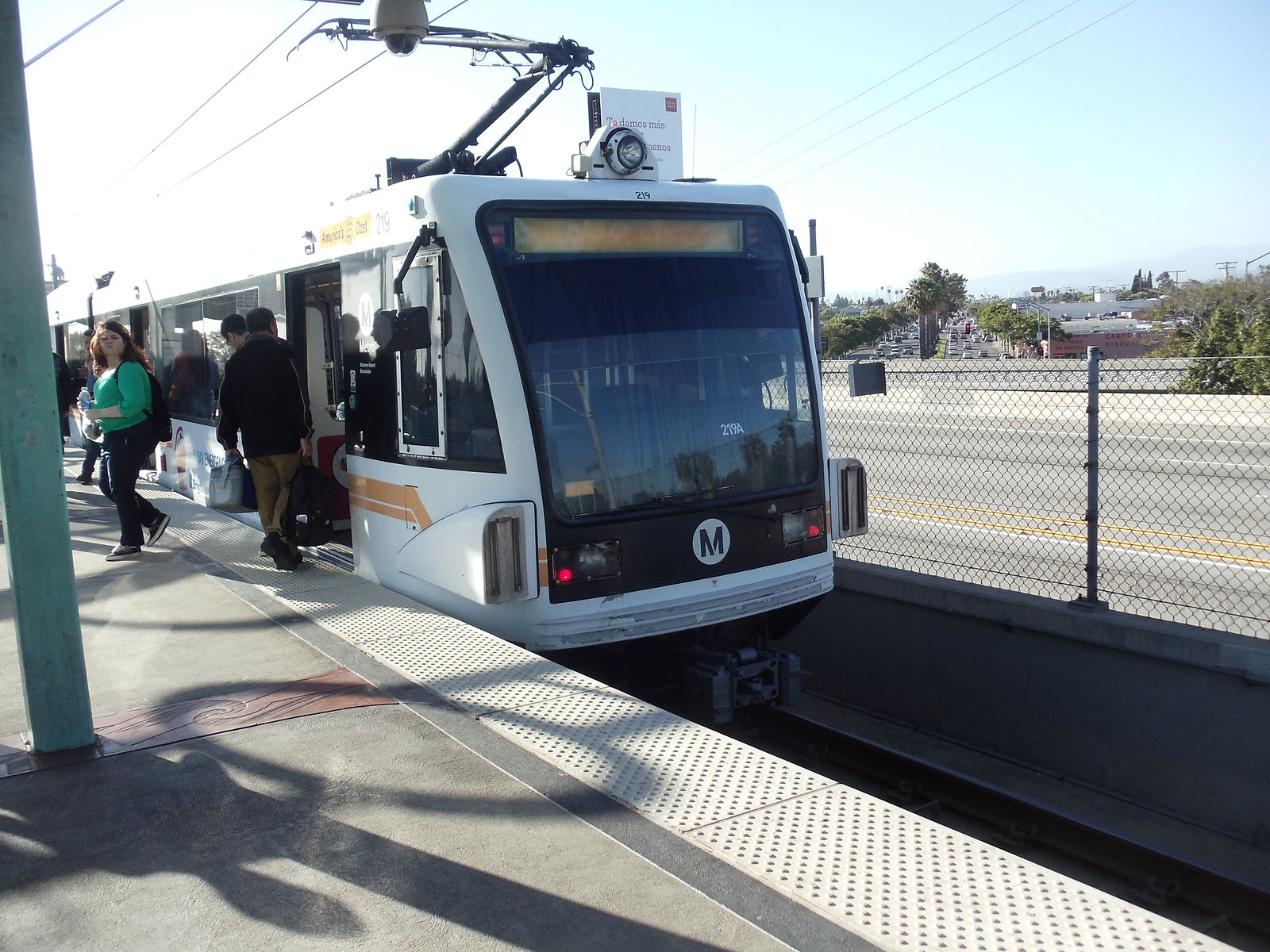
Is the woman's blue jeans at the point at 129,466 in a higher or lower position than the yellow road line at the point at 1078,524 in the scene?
higher

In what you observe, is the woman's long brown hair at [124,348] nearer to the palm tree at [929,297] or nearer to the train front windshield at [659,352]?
the train front windshield at [659,352]

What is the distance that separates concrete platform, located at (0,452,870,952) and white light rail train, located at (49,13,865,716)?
1070 millimetres

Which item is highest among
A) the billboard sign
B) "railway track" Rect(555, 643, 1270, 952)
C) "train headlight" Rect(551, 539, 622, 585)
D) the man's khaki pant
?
the billboard sign

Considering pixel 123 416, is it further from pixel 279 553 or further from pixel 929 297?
pixel 929 297

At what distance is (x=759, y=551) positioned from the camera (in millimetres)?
5754

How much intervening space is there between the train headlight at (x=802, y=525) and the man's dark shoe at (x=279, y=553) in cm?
348

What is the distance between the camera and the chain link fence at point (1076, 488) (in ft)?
27.2

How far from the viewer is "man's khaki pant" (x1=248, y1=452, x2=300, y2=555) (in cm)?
728

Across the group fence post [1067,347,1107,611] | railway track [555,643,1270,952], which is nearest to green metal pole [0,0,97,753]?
railway track [555,643,1270,952]

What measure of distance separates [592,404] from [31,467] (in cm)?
247

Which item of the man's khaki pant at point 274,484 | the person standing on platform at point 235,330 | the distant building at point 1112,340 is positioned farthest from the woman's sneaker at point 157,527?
the distant building at point 1112,340

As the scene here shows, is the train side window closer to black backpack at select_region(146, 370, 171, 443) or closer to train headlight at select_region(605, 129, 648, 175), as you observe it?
black backpack at select_region(146, 370, 171, 443)

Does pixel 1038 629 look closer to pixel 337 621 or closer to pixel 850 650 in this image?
pixel 850 650

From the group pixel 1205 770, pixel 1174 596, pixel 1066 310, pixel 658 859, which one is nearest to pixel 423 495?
pixel 658 859
